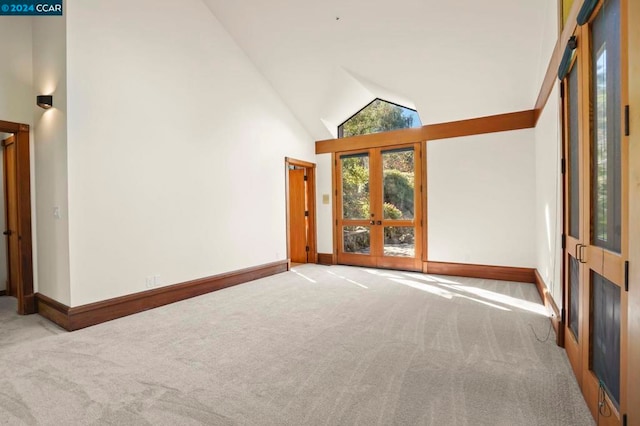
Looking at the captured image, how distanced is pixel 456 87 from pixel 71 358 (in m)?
5.85

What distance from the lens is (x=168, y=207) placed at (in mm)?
4430

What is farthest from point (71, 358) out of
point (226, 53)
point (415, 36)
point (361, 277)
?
point (415, 36)

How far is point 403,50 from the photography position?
195 inches

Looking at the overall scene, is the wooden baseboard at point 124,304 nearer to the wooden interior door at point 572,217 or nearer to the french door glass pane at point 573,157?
the wooden interior door at point 572,217

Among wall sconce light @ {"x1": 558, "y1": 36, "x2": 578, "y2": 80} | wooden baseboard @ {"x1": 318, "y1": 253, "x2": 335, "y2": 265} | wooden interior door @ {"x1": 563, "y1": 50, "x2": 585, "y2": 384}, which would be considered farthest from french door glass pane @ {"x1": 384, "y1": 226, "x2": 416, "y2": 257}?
wall sconce light @ {"x1": 558, "y1": 36, "x2": 578, "y2": 80}

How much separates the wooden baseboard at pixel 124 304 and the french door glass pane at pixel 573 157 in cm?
436

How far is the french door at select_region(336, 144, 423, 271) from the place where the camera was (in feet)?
20.6

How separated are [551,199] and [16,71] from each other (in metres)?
6.23

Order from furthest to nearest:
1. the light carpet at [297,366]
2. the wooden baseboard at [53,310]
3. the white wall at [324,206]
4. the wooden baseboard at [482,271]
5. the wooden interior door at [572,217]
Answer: the white wall at [324,206], the wooden baseboard at [482,271], the wooden baseboard at [53,310], the wooden interior door at [572,217], the light carpet at [297,366]

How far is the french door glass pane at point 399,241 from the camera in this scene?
6.33 m

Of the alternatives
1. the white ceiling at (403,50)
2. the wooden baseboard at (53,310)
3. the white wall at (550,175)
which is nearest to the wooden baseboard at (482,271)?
the white wall at (550,175)

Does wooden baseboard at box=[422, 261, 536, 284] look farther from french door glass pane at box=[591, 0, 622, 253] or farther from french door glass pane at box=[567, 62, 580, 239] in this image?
french door glass pane at box=[591, 0, 622, 253]

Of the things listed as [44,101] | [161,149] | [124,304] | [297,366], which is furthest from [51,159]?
[297,366]

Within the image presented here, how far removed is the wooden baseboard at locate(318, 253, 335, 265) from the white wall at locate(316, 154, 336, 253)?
87 millimetres
